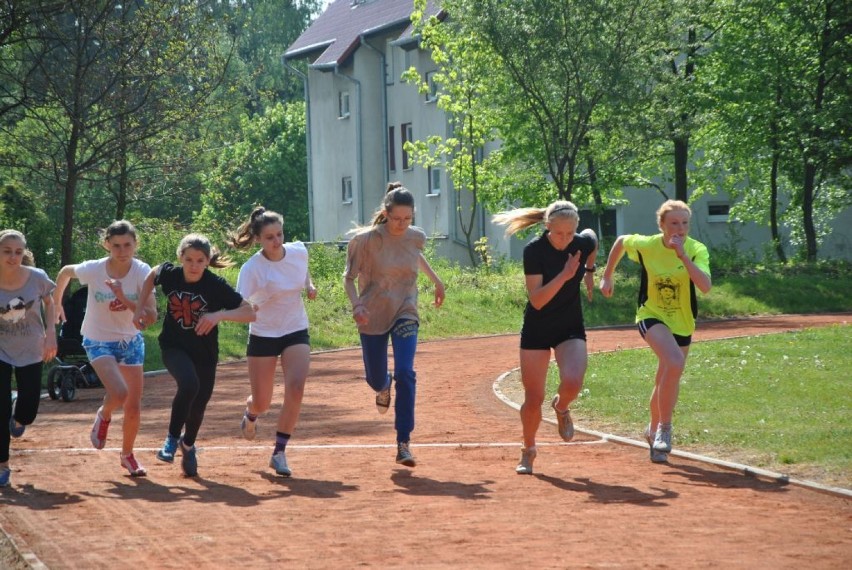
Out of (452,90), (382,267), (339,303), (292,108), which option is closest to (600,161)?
(452,90)

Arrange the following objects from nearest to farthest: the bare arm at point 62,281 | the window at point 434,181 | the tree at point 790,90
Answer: the bare arm at point 62,281 < the tree at point 790,90 < the window at point 434,181

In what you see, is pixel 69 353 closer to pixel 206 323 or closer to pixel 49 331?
pixel 49 331

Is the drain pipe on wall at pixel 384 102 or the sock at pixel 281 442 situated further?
the drain pipe on wall at pixel 384 102

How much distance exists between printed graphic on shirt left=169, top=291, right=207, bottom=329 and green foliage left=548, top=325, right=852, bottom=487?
4224 millimetres

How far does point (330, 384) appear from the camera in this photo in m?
18.5

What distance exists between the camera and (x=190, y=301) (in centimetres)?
952

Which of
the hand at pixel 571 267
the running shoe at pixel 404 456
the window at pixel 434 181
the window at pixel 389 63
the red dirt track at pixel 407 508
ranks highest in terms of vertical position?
the window at pixel 389 63

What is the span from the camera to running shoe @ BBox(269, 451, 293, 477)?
973 cm

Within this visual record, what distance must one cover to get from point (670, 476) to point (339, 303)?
1983 centimetres

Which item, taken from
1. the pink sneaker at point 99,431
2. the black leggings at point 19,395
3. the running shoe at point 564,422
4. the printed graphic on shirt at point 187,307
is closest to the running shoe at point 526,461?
the running shoe at point 564,422

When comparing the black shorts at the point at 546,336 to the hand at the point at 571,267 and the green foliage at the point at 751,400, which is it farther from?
the green foliage at the point at 751,400

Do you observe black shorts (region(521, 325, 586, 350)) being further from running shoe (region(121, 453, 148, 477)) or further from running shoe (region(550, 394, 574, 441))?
running shoe (region(121, 453, 148, 477))

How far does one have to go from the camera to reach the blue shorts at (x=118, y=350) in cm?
987

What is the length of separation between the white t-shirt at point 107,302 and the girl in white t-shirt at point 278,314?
0.80 m
